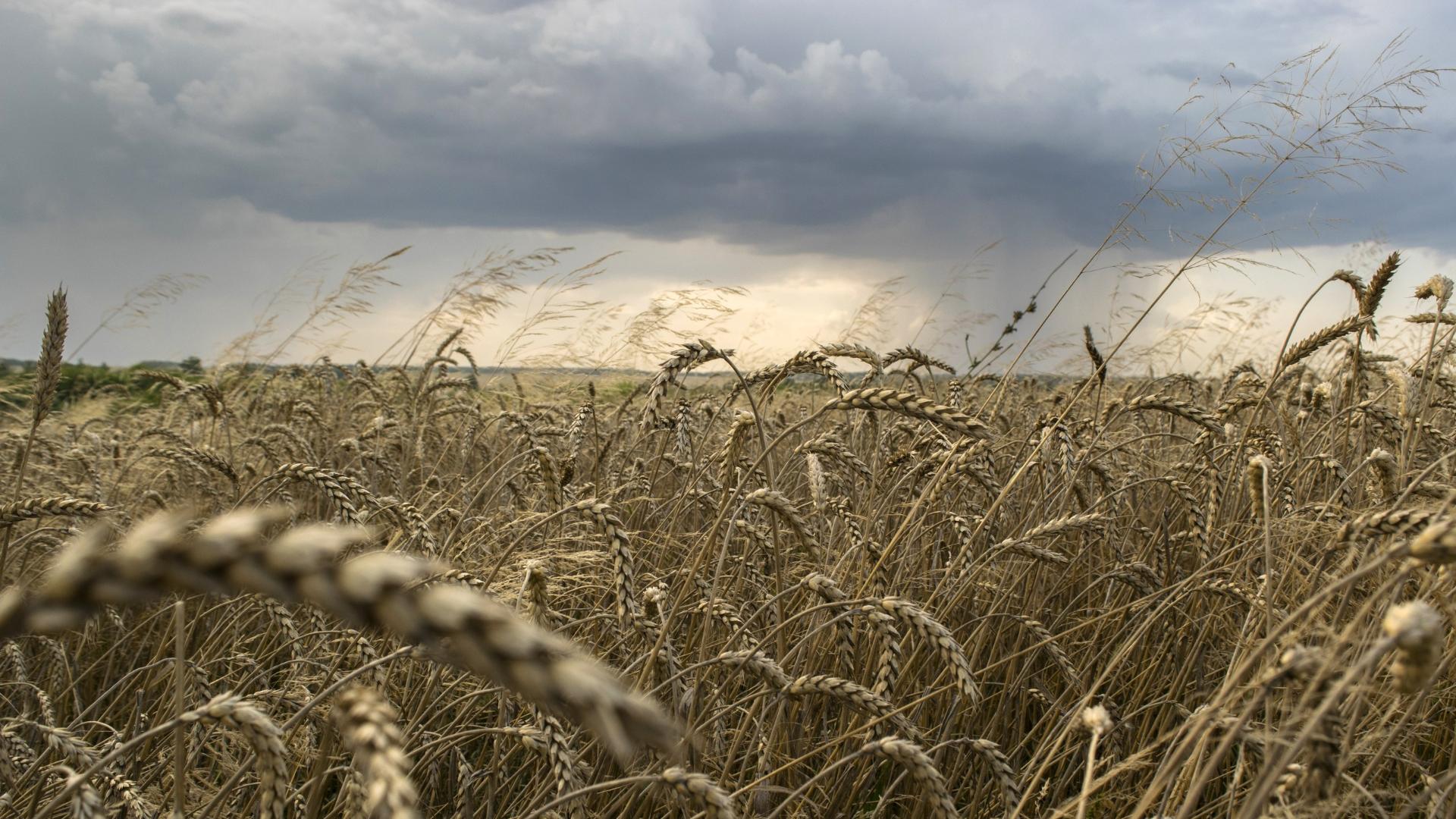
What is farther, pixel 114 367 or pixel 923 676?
pixel 114 367

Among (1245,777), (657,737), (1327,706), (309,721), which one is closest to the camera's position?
(657,737)

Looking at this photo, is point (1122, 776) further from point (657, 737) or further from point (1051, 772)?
point (657, 737)

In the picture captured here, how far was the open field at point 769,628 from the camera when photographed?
1162 mm

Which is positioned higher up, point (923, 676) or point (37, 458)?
point (37, 458)

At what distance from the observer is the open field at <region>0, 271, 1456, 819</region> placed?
3.81ft

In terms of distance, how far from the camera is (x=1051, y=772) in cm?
304

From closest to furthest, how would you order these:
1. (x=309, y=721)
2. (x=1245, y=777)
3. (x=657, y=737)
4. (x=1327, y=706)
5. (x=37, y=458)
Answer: (x=657, y=737), (x=1327, y=706), (x=309, y=721), (x=1245, y=777), (x=37, y=458)

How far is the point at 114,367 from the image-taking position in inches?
638

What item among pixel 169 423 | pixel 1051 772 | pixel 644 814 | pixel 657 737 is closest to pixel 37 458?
pixel 169 423

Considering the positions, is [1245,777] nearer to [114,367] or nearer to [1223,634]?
[1223,634]

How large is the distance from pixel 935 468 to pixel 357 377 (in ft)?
16.8

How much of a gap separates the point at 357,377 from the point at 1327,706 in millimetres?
6911

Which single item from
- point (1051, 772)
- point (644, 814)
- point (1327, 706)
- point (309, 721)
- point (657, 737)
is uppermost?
point (657, 737)

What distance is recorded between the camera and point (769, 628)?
3002 mm
